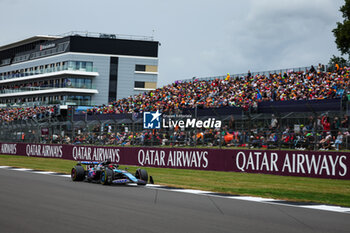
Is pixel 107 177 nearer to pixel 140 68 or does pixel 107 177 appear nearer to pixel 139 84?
pixel 139 84

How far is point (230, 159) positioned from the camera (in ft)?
60.3

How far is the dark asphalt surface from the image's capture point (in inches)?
251

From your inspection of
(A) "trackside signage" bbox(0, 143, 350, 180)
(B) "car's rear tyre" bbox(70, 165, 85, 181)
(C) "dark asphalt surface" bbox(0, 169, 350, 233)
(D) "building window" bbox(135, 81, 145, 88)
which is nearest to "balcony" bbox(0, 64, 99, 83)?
(D) "building window" bbox(135, 81, 145, 88)

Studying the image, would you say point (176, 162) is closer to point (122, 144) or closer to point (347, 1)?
point (122, 144)

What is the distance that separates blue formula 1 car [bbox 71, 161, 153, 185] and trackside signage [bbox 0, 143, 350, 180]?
5366 mm

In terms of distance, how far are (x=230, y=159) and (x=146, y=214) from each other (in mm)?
11159

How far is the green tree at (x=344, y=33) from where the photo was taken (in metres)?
32.5

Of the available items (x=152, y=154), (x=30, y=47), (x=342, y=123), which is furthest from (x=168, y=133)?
(x=30, y=47)

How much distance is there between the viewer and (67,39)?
70375 millimetres

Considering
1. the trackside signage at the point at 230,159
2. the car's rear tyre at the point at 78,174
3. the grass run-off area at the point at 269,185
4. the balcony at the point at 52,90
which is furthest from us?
the balcony at the point at 52,90

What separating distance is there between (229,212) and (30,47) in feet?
259

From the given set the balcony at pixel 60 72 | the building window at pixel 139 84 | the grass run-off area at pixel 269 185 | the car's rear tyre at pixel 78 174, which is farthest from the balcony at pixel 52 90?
the car's rear tyre at pixel 78 174

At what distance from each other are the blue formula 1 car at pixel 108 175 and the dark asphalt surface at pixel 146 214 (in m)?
2.08

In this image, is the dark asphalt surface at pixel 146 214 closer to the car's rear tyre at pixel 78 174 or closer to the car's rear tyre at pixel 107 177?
the car's rear tyre at pixel 107 177
